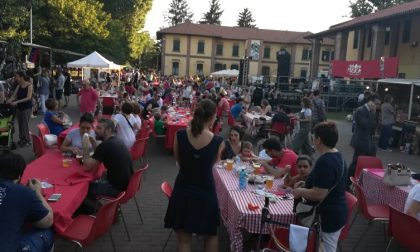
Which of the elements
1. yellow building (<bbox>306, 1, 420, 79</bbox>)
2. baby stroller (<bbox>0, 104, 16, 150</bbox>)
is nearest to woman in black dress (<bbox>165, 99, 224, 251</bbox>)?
baby stroller (<bbox>0, 104, 16, 150</bbox>)

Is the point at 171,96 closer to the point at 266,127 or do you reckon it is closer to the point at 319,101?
the point at 266,127

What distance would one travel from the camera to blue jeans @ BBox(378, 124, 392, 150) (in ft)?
43.4

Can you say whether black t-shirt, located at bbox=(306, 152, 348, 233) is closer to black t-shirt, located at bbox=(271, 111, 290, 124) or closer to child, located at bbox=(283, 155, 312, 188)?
child, located at bbox=(283, 155, 312, 188)

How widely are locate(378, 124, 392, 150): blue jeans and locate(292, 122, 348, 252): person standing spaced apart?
34.0ft

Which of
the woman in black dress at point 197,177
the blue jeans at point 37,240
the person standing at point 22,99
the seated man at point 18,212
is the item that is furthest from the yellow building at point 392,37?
the seated man at point 18,212

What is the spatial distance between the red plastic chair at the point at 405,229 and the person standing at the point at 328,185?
777 mm

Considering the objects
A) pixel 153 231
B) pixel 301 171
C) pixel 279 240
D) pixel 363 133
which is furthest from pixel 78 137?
pixel 363 133

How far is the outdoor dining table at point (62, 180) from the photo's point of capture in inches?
154

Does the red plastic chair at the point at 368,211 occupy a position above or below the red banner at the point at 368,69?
below

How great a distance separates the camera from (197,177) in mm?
3695

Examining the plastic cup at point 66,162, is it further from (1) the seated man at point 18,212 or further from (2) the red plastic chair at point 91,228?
(1) the seated man at point 18,212

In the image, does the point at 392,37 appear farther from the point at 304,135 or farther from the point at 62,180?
the point at 62,180

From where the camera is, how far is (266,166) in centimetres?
577

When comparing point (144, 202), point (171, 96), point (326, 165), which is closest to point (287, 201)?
point (326, 165)
